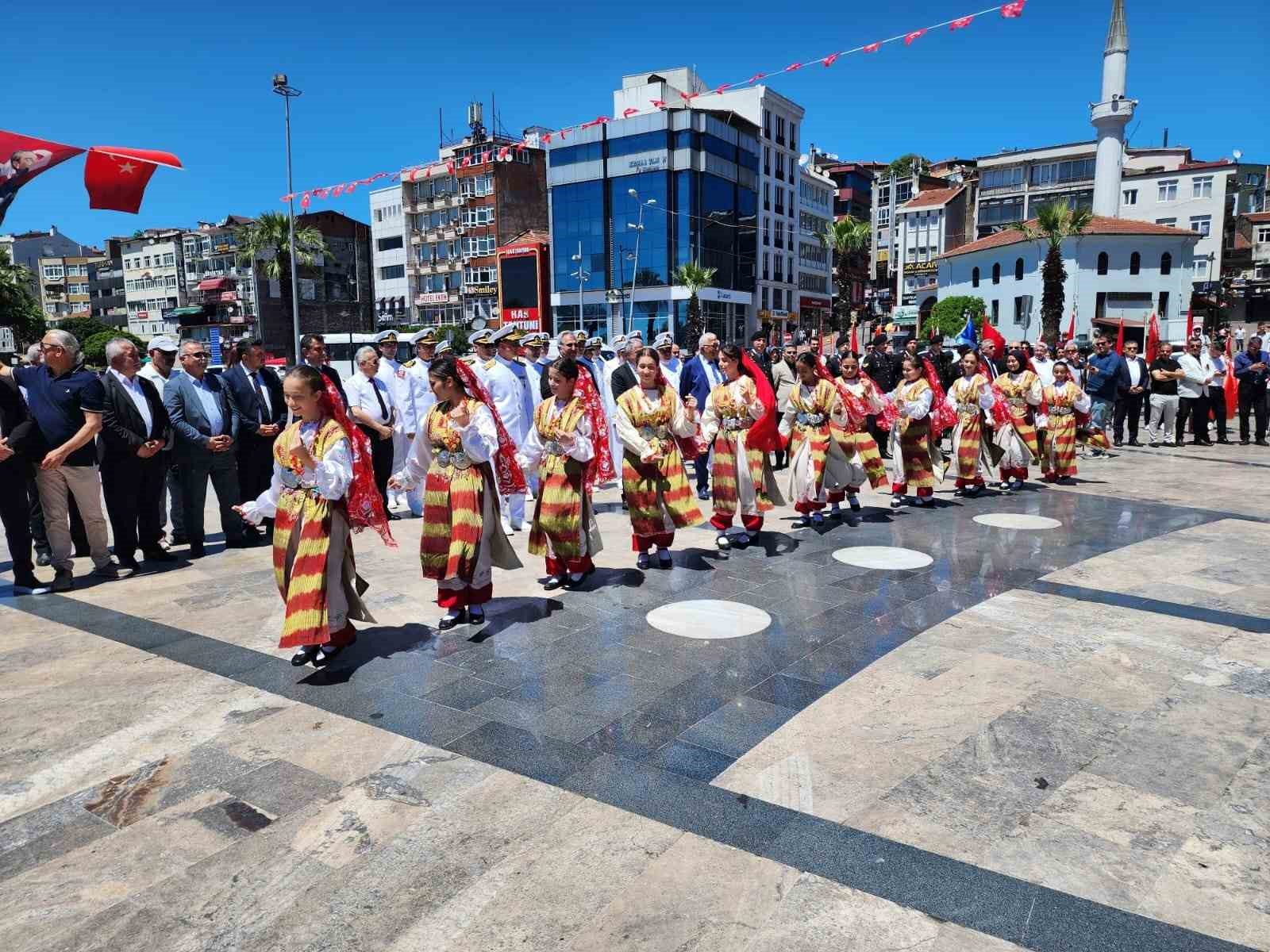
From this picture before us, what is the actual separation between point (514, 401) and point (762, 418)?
9.89 ft

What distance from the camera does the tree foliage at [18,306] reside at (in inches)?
1583

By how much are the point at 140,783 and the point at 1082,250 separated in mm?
54364

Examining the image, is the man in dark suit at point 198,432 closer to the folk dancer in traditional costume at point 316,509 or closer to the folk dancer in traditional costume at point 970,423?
the folk dancer in traditional costume at point 316,509

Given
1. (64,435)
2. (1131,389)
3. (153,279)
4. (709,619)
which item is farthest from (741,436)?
(153,279)

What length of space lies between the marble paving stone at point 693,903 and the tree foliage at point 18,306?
151 ft

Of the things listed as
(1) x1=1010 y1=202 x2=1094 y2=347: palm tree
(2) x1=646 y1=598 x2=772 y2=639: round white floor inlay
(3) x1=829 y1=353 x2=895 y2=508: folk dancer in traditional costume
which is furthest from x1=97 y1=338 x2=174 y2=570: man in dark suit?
(1) x1=1010 y1=202 x2=1094 y2=347: palm tree

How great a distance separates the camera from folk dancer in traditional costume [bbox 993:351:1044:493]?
10375 mm

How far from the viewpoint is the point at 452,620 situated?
5.63 m

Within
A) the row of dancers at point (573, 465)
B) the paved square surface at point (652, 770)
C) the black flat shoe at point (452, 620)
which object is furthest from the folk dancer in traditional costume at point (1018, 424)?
the black flat shoe at point (452, 620)

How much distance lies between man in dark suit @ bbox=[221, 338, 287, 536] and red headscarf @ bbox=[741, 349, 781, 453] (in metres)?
4.46

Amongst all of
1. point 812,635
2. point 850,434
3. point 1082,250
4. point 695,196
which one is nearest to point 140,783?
point 812,635

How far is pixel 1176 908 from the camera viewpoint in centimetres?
278

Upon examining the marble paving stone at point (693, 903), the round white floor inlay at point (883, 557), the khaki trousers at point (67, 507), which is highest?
the khaki trousers at point (67, 507)

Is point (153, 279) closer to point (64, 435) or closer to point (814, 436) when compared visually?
point (64, 435)
